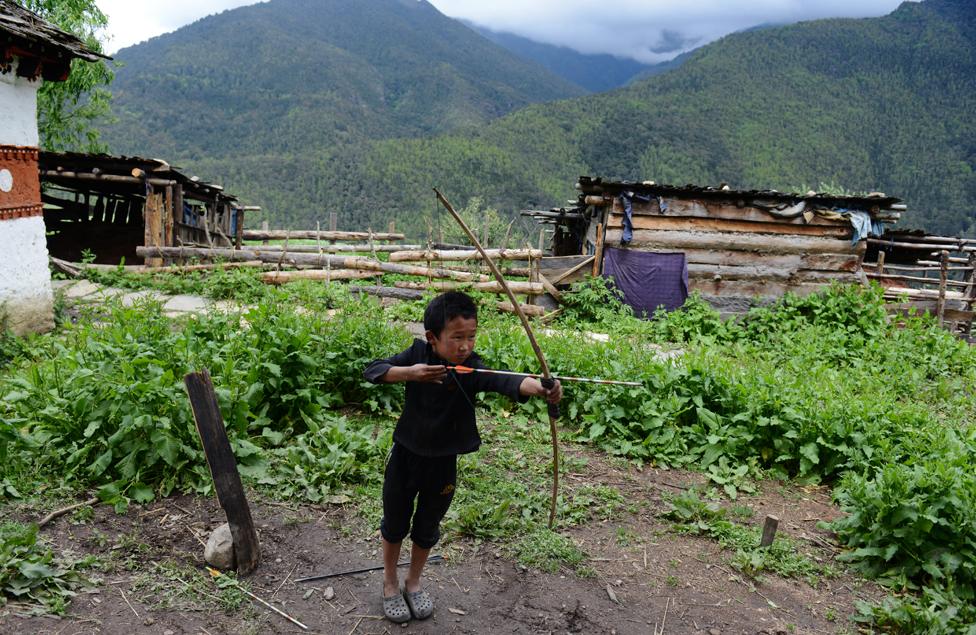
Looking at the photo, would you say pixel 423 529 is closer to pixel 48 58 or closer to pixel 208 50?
pixel 48 58

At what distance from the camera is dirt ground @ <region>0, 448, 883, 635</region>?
3.10 m

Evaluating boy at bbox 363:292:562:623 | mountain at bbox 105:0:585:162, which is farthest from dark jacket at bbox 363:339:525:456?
mountain at bbox 105:0:585:162

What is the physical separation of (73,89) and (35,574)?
1960 cm

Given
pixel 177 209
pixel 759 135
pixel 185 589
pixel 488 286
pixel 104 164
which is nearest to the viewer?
pixel 185 589

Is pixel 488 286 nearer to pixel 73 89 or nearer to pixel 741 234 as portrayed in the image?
pixel 741 234

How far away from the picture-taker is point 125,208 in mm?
19688

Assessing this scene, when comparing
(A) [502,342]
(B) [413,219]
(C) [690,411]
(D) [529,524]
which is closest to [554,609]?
(D) [529,524]

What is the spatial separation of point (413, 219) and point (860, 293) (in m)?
33.1

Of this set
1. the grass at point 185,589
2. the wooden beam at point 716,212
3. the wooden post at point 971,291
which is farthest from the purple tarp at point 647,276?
the grass at point 185,589

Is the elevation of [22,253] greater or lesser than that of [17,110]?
lesser

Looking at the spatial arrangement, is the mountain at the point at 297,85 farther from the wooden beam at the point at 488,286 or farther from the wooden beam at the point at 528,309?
the wooden beam at the point at 528,309

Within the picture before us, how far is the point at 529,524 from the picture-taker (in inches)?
167

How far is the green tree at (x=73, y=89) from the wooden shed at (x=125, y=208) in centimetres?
176

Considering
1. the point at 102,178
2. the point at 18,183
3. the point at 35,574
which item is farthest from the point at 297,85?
the point at 35,574
